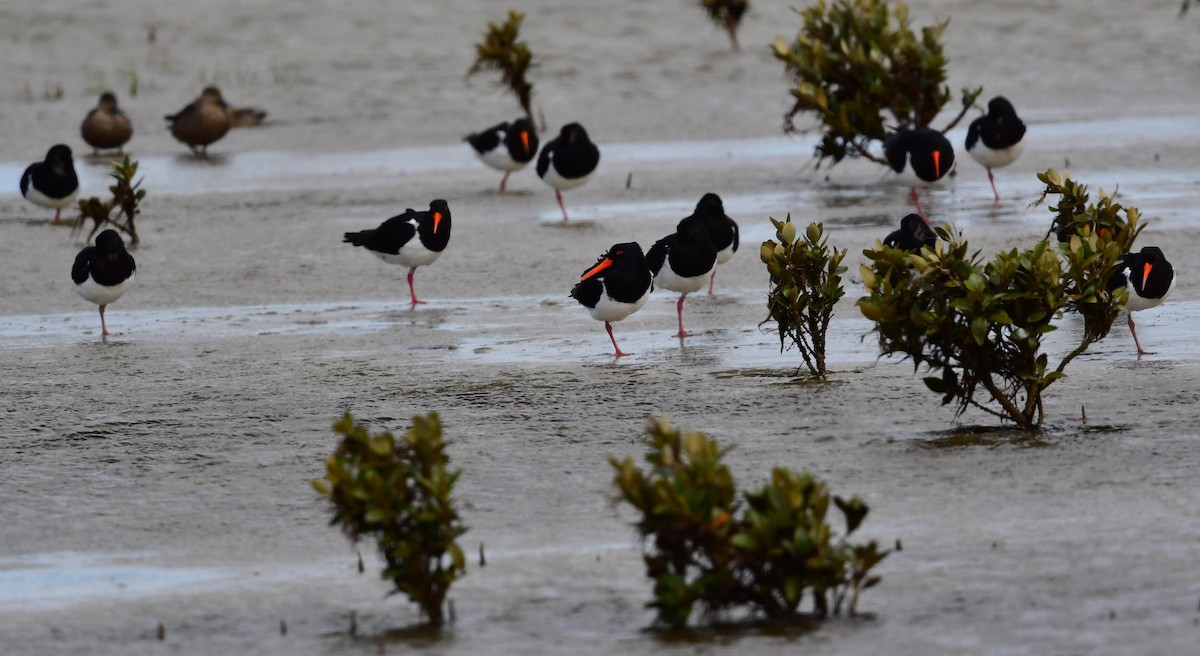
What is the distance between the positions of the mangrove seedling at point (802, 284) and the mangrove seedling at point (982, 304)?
1019 millimetres

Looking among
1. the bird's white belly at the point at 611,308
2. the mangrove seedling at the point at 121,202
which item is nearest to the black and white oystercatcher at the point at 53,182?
the mangrove seedling at the point at 121,202

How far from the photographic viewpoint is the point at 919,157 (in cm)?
1411

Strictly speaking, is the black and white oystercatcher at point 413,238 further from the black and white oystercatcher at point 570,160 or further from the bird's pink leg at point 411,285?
the black and white oystercatcher at point 570,160

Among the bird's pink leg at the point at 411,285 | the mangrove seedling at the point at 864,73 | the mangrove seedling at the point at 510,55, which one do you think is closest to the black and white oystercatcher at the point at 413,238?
the bird's pink leg at the point at 411,285

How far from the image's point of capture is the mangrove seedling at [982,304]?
7.09m

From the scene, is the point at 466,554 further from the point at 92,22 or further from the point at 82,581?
the point at 92,22

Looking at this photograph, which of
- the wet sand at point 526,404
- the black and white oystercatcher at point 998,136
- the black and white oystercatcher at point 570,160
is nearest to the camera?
the wet sand at point 526,404

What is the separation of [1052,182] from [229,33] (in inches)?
766

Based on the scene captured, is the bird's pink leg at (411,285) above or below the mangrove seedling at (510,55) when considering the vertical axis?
below

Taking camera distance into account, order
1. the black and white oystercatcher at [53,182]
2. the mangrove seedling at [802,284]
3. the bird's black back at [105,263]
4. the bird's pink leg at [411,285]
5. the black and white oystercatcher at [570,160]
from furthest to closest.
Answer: the black and white oystercatcher at [53,182] → the black and white oystercatcher at [570,160] → the bird's pink leg at [411,285] → the bird's black back at [105,263] → the mangrove seedling at [802,284]

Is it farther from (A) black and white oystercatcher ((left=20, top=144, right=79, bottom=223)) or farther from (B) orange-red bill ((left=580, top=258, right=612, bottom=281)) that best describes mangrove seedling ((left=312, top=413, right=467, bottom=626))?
(A) black and white oystercatcher ((left=20, top=144, right=79, bottom=223))

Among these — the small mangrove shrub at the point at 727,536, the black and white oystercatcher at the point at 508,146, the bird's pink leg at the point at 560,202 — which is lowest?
the small mangrove shrub at the point at 727,536

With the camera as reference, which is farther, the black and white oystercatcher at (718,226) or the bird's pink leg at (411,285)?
Result: the bird's pink leg at (411,285)

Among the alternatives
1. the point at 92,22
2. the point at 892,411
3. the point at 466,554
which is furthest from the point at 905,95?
the point at 92,22
